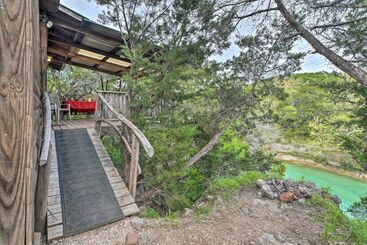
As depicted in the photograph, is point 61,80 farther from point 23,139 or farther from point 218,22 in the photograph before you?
point 23,139

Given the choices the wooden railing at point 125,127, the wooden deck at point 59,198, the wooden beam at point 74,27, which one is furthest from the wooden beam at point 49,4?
the wooden deck at point 59,198

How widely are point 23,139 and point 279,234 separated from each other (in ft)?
10.8

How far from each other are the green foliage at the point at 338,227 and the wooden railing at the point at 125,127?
287 cm

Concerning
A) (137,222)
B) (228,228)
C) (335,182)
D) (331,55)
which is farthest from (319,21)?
(335,182)

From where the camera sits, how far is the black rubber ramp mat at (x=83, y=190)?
2727 mm

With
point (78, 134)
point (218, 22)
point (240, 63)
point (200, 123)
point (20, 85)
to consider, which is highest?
point (218, 22)

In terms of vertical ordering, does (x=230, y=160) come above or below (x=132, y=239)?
below

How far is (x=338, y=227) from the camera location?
10.3 feet

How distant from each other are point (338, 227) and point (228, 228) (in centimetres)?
179

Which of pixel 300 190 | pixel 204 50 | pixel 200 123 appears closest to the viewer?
pixel 300 190

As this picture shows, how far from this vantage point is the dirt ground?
2.58m

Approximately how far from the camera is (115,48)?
5.49 m

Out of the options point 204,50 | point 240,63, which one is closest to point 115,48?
point 204,50

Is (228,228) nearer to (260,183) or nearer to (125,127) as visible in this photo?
(260,183)
